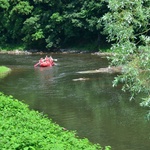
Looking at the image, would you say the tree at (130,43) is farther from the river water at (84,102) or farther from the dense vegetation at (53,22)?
the dense vegetation at (53,22)

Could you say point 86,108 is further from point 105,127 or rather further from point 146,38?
point 146,38

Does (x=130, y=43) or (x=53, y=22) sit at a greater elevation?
(x=53, y=22)

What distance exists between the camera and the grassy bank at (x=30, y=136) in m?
9.13

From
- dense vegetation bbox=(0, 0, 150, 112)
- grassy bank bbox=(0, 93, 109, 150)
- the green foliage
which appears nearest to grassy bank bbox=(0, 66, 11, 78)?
dense vegetation bbox=(0, 0, 150, 112)

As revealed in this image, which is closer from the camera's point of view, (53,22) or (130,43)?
(130,43)

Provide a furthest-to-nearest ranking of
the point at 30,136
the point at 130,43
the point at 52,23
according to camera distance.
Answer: the point at 52,23 < the point at 130,43 < the point at 30,136

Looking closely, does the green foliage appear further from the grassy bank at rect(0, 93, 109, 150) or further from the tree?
the tree

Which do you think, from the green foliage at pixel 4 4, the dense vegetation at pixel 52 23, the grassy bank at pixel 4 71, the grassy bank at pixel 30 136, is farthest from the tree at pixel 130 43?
the green foliage at pixel 4 4

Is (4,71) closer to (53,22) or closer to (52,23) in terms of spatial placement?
(53,22)

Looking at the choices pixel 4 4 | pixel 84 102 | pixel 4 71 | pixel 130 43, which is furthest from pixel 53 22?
pixel 130 43

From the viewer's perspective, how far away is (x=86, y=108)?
895 inches

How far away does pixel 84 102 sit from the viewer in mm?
24219

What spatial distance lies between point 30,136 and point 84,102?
47.6ft

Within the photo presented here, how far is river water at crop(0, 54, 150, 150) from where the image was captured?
58.5 feet
